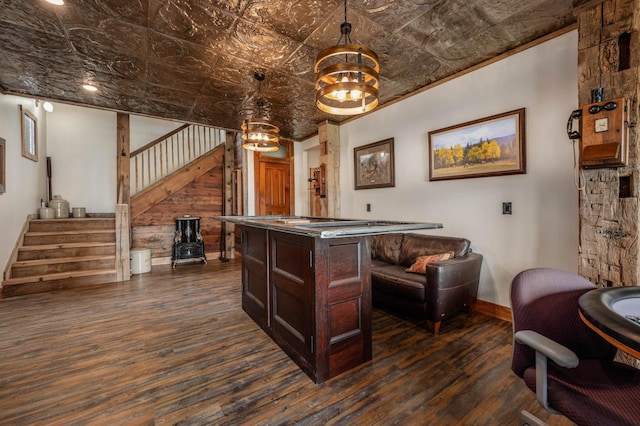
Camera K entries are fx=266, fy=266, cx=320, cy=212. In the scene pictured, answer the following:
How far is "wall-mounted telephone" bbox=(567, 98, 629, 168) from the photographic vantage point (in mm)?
1859

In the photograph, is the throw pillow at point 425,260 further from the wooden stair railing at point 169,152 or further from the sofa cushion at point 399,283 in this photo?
the wooden stair railing at point 169,152

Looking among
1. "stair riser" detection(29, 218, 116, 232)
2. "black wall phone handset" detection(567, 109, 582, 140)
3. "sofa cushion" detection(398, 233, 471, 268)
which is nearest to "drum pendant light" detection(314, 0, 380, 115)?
"black wall phone handset" detection(567, 109, 582, 140)

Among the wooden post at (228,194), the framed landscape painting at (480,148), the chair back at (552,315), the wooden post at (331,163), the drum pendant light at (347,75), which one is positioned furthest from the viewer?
the wooden post at (228,194)

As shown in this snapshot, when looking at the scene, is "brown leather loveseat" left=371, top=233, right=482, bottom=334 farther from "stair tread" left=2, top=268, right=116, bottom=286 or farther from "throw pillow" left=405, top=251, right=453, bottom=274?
"stair tread" left=2, top=268, right=116, bottom=286

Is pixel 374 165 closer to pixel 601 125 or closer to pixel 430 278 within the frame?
pixel 430 278

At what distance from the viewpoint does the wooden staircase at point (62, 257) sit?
3.82 metres

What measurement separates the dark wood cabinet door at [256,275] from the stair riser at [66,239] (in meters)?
3.23

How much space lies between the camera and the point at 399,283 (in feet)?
9.14

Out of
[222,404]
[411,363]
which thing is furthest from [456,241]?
[222,404]

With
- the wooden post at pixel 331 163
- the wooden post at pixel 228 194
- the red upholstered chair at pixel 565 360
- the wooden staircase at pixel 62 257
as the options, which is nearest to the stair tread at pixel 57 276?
the wooden staircase at pixel 62 257

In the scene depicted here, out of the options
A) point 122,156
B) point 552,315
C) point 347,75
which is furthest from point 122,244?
point 552,315

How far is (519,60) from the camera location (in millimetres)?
2750

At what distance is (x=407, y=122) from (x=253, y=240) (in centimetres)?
280

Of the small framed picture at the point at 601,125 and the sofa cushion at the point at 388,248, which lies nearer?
the small framed picture at the point at 601,125
